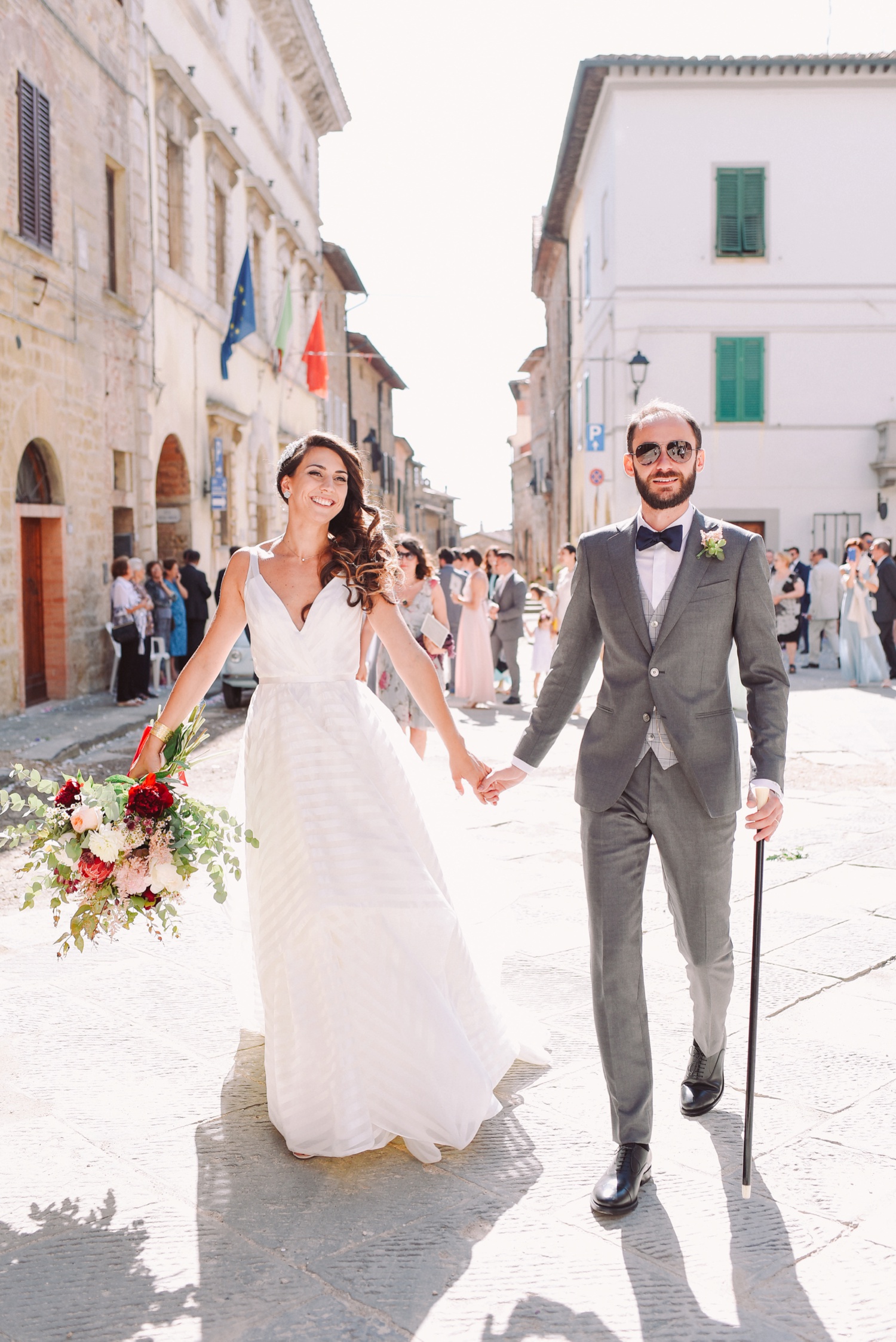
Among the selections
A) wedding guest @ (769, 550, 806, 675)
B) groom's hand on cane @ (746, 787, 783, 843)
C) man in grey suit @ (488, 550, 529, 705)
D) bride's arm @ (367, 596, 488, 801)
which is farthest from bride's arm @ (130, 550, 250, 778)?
wedding guest @ (769, 550, 806, 675)

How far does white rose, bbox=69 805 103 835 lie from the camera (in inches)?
128

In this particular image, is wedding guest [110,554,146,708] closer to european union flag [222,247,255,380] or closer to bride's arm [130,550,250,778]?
european union flag [222,247,255,380]

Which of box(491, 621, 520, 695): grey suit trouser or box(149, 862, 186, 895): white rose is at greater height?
box(149, 862, 186, 895): white rose

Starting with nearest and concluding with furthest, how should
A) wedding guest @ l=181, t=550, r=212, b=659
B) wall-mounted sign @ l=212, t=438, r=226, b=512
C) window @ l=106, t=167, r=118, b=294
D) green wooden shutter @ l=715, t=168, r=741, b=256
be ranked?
window @ l=106, t=167, r=118, b=294 → wedding guest @ l=181, t=550, r=212, b=659 → wall-mounted sign @ l=212, t=438, r=226, b=512 → green wooden shutter @ l=715, t=168, r=741, b=256

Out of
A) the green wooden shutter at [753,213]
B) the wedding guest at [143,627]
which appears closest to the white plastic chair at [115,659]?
the wedding guest at [143,627]

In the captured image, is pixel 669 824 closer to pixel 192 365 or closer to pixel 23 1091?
pixel 23 1091

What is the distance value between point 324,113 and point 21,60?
20309mm

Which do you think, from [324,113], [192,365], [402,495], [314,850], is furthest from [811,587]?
[402,495]

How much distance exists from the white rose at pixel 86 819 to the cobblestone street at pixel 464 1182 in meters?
0.93

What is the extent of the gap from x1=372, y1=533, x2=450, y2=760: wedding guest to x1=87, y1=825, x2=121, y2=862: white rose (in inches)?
153

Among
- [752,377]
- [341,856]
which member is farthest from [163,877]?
[752,377]

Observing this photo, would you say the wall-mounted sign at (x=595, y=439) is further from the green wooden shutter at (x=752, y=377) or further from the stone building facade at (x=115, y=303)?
the stone building facade at (x=115, y=303)

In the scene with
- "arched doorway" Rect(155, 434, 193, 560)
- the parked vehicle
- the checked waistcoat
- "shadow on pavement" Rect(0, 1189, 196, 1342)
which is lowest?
"shadow on pavement" Rect(0, 1189, 196, 1342)

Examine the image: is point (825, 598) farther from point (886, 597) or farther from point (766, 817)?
point (766, 817)
